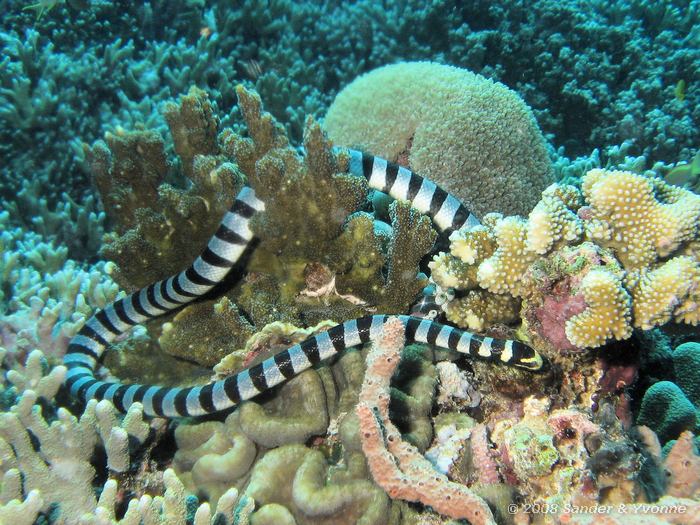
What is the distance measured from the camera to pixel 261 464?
7.63 ft

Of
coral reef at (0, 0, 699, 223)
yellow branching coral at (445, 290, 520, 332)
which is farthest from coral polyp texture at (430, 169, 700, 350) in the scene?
coral reef at (0, 0, 699, 223)

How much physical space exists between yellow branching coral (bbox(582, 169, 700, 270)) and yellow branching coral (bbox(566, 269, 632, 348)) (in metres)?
0.36

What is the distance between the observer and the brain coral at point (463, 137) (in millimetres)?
4078

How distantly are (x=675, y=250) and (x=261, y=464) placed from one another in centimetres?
241

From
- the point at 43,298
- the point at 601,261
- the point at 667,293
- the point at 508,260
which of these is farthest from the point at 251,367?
the point at 43,298

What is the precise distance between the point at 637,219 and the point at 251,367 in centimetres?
229

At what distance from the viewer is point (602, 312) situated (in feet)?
7.36

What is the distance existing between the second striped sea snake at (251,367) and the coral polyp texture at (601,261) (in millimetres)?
294

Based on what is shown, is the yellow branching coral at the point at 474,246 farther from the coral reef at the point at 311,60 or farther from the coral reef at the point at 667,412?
the coral reef at the point at 311,60

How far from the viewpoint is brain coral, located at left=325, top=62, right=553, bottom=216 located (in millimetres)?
4078

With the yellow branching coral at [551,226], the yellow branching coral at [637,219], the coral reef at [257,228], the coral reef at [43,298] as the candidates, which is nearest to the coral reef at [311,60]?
the coral reef at [43,298]

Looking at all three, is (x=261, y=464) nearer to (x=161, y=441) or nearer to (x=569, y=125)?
(x=161, y=441)

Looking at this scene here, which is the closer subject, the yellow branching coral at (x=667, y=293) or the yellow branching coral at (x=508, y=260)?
the yellow branching coral at (x=667, y=293)

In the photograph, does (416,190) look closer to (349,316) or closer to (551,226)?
(349,316)
